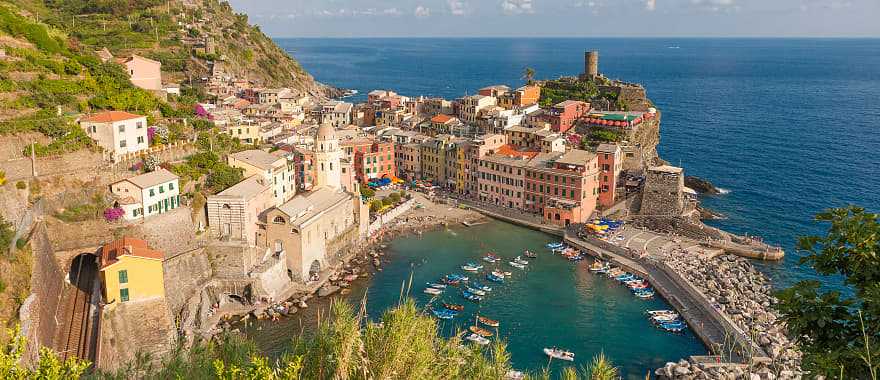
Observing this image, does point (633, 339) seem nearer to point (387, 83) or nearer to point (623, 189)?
point (623, 189)

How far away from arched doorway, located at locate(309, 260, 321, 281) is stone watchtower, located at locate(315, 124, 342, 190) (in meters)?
6.77

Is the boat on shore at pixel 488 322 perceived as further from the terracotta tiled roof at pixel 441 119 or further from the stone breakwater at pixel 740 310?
the terracotta tiled roof at pixel 441 119

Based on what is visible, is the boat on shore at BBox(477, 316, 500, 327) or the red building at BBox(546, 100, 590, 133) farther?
the red building at BBox(546, 100, 590, 133)

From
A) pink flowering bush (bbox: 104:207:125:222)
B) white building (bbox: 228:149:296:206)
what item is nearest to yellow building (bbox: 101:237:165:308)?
pink flowering bush (bbox: 104:207:125:222)

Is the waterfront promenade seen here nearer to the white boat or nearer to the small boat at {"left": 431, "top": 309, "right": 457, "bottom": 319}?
the white boat

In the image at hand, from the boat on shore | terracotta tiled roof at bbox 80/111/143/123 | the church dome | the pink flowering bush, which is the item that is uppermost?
terracotta tiled roof at bbox 80/111/143/123

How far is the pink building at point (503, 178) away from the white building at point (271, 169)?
16865 millimetres

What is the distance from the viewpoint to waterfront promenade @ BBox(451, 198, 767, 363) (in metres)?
31.5

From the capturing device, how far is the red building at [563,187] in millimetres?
50250

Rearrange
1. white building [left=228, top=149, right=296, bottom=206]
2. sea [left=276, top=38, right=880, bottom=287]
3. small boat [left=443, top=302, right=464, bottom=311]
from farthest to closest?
sea [left=276, top=38, right=880, bottom=287]
white building [left=228, top=149, right=296, bottom=206]
small boat [left=443, top=302, right=464, bottom=311]

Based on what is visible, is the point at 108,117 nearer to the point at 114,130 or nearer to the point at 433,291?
the point at 114,130

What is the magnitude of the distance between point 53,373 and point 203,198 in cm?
2594

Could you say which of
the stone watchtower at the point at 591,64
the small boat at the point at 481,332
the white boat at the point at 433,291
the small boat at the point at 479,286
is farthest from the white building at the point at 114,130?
the stone watchtower at the point at 591,64

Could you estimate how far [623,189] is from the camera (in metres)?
56.6
